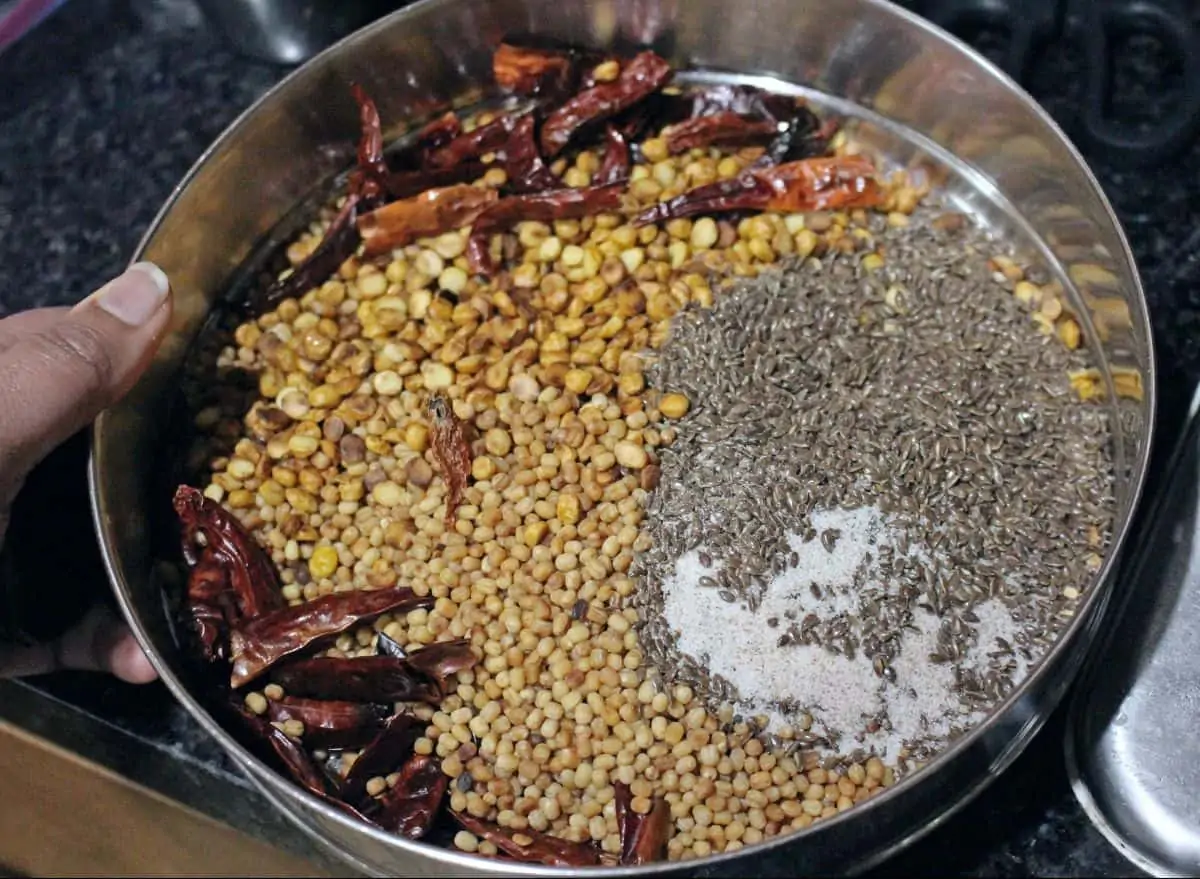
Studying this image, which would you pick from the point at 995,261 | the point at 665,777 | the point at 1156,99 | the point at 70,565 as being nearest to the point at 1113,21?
the point at 1156,99

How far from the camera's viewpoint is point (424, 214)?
4.23ft

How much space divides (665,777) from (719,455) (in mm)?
298

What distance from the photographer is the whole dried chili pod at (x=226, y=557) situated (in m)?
1.13

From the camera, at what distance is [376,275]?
4.26 feet

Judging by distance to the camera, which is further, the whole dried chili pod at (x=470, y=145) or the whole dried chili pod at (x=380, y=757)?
the whole dried chili pod at (x=470, y=145)

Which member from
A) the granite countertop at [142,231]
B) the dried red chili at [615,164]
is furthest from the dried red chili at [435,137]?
the granite countertop at [142,231]

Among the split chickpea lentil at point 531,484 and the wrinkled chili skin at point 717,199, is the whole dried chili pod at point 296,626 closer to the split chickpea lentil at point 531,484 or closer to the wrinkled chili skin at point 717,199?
the split chickpea lentil at point 531,484

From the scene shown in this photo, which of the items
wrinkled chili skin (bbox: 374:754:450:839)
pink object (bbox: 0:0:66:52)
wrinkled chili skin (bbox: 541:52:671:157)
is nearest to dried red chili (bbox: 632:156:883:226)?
wrinkled chili skin (bbox: 541:52:671:157)

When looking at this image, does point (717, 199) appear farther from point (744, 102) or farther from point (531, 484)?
point (531, 484)

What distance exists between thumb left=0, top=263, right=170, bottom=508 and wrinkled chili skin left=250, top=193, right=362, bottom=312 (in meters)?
0.23

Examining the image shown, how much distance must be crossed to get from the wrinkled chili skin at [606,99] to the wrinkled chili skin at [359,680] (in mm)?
582

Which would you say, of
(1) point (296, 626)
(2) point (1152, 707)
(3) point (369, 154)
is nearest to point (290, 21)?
(3) point (369, 154)

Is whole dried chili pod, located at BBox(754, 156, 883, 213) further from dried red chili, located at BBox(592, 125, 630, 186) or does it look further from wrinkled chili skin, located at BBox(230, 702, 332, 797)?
wrinkled chili skin, located at BBox(230, 702, 332, 797)

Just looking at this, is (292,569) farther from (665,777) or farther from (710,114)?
(710,114)
